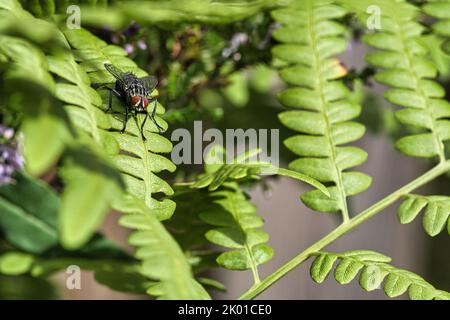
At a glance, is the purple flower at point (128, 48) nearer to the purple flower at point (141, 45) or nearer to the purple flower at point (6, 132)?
the purple flower at point (141, 45)

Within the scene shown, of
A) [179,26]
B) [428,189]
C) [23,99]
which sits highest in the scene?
[179,26]

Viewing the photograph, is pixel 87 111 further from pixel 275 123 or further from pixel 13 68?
pixel 275 123

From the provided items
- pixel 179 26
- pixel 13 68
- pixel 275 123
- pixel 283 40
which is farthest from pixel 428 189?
pixel 13 68

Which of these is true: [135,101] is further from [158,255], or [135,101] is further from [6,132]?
[158,255]

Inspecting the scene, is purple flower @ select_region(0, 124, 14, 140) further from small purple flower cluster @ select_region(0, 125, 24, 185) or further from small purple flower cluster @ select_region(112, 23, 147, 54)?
small purple flower cluster @ select_region(112, 23, 147, 54)

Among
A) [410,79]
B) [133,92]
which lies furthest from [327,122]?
[133,92]

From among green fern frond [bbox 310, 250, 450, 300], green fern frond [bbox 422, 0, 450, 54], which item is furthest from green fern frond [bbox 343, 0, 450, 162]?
green fern frond [bbox 310, 250, 450, 300]
